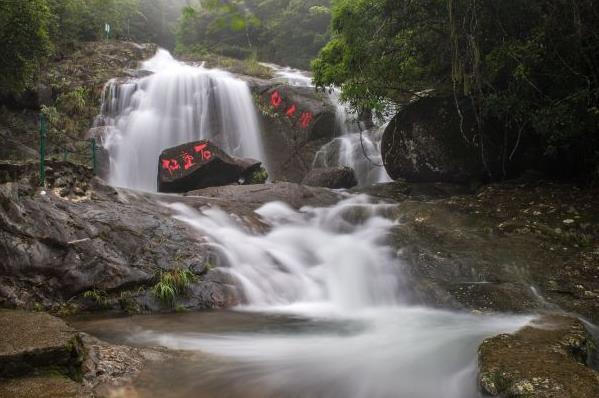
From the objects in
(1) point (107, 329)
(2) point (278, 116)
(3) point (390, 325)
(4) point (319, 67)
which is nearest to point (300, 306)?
(3) point (390, 325)

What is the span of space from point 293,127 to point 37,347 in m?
14.6

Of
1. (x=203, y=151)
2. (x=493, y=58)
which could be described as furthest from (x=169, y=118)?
(x=493, y=58)

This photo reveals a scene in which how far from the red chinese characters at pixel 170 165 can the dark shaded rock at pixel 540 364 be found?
32.5 feet

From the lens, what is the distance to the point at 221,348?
4.73 meters

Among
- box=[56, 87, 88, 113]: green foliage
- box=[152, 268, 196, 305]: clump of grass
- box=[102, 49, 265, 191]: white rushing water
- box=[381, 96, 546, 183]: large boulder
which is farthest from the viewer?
box=[56, 87, 88, 113]: green foliage

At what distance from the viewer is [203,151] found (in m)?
12.5

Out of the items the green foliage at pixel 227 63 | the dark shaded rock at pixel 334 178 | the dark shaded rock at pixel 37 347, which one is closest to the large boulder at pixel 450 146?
the dark shaded rock at pixel 334 178

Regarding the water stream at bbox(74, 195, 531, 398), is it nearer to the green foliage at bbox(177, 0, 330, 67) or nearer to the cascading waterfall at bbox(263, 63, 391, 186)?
the cascading waterfall at bbox(263, 63, 391, 186)

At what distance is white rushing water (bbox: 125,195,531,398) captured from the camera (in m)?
4.08

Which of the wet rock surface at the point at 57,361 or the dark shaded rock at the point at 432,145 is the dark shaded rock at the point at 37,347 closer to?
the wet rock surface at the point at 57,361

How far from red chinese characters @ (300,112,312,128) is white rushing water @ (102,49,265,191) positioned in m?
1.72

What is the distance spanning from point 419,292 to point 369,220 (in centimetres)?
289

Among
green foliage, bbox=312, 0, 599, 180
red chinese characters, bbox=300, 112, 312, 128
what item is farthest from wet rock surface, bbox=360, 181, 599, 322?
red chinese characters, bbox=300, 112, 312, 128

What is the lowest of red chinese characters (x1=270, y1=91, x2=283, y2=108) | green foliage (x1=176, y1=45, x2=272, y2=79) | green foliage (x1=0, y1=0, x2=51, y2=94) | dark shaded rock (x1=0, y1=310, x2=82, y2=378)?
dark shaded rock (x1=0, y1=310, x2=82, y2=378)
